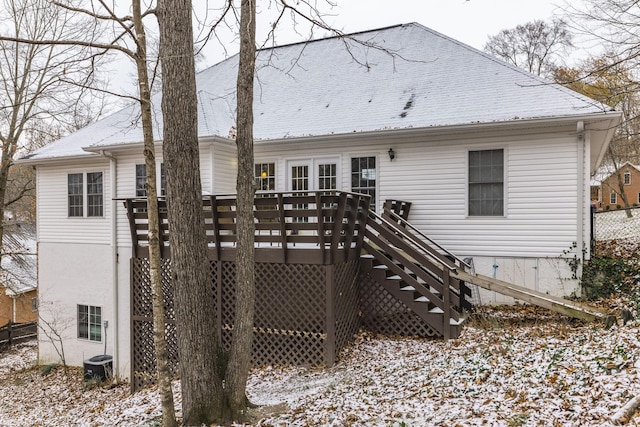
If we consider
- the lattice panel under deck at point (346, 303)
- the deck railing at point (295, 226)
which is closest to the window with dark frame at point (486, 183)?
the deck railing at point (295, 226)

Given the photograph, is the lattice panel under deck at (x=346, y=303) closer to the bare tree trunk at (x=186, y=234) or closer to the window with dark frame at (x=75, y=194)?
the bare tree trunk at (x=186, y=234)

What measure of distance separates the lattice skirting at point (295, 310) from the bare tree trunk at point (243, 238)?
7.07ft

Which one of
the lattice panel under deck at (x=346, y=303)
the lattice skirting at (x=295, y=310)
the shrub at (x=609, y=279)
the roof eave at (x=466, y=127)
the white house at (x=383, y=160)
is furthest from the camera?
the white house at (x=383, y=160)

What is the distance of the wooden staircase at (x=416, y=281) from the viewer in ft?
25.0

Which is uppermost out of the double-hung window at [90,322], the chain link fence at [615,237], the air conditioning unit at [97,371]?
the chain link fence at [615,237]

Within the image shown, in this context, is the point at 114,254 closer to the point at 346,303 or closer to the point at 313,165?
the point at 313,165

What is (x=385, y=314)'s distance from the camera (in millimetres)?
8289

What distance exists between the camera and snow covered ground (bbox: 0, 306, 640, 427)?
4.32m

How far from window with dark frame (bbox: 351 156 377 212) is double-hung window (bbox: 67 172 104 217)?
6.99 m

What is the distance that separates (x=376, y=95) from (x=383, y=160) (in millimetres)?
1959

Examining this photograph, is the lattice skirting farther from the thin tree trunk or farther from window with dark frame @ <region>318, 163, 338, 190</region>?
window with dark frame @ <region>318, 163, 338, 190</region>

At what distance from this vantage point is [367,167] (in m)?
10.7

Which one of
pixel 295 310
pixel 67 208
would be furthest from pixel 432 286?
pixel 67 208

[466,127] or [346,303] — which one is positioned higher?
[466,127]
